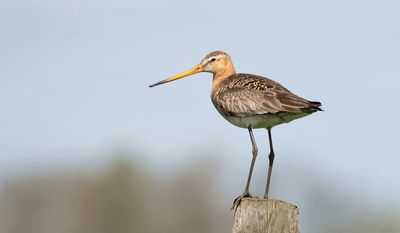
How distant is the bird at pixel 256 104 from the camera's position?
17.6 metres

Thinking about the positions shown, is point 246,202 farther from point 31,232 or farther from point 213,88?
point 31,232

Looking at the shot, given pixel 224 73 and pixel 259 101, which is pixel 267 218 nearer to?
pixel 259 101

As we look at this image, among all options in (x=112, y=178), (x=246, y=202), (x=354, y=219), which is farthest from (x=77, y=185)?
(x=246, y=202)

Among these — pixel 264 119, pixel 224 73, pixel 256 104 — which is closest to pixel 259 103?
pixel 256 104

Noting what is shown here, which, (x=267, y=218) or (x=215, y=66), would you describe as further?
(x=215, y=66)

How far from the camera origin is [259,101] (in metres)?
18.2

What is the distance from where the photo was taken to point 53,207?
225 ft

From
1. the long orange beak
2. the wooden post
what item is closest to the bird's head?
the long orange beak

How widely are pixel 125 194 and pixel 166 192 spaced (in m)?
8.99

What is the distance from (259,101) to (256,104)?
0.07 metres

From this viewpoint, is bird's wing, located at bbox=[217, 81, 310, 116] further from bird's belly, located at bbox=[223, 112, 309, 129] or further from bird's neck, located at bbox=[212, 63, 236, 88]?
bird's neck, located at bbox=[212, 63, 236, 88]

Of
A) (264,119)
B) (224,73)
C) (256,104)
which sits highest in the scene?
(224,73)

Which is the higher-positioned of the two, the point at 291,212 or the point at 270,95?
the point at 270,95

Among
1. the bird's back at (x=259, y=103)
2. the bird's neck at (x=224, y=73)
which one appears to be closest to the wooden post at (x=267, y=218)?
the bird's back at (x=259, y=103)
